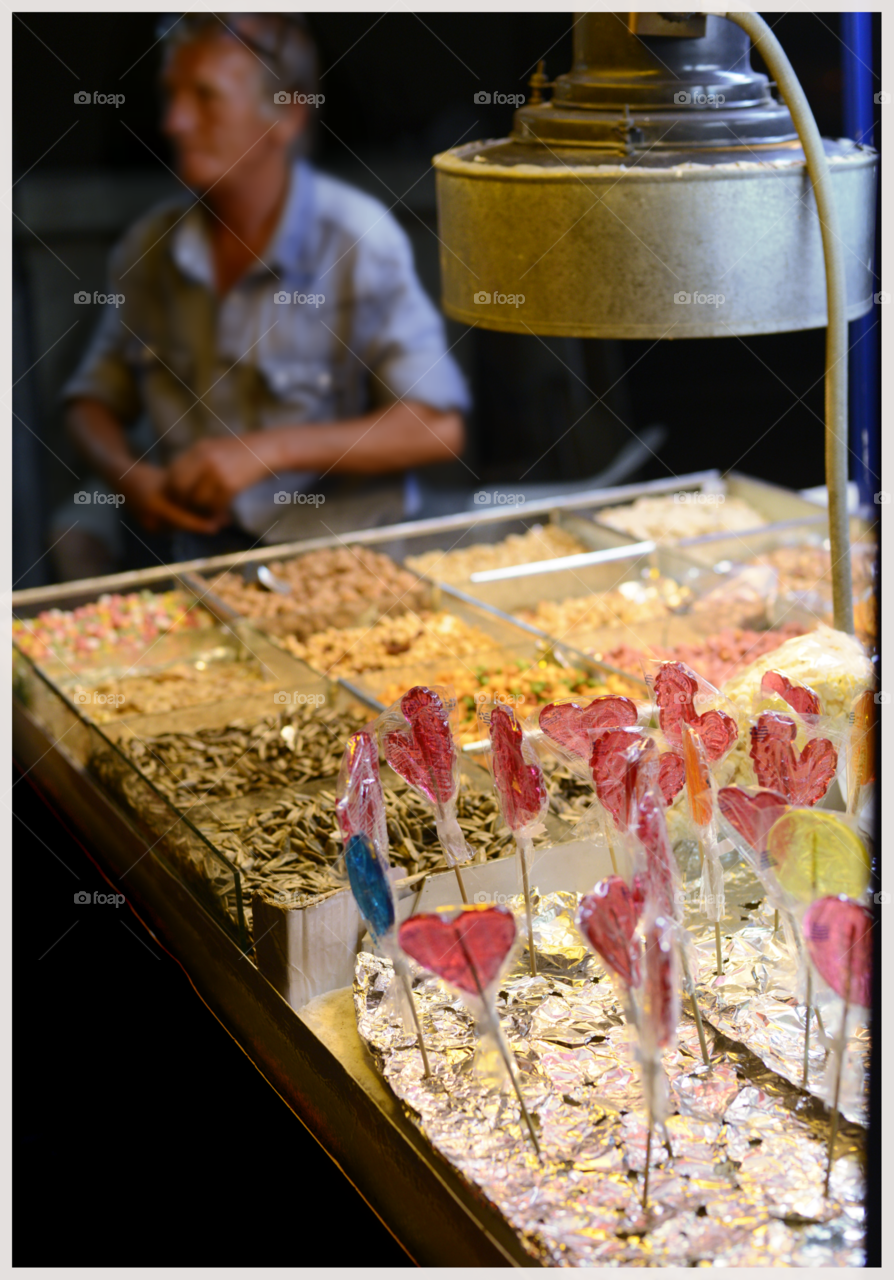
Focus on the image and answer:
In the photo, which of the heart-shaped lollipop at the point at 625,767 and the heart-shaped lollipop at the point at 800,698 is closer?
the heart-shaped lollipop at the point at 625,767

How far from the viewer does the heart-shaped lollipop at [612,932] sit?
44.3 inches

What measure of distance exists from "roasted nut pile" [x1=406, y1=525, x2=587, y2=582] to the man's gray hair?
185cm

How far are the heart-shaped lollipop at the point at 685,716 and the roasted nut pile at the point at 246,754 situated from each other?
74 cm

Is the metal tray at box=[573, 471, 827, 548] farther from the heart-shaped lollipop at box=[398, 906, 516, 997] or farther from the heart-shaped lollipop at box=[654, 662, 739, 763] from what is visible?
the heart-shaped lollipop at box=[398, 906, 516, 997]

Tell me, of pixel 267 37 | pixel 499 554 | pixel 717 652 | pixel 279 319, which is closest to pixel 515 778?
pixel 717 652

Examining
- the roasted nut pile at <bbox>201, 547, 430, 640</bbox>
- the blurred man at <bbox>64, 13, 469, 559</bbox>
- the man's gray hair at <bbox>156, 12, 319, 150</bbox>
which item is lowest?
the roasted nut pile at <bbox>201, 547, 430, 640</bbox>

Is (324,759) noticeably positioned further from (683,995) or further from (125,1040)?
(683,995)

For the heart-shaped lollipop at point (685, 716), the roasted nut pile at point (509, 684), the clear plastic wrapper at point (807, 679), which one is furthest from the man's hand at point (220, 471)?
the heart-shaped lollipop at point (685, 716)

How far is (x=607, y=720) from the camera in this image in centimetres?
153

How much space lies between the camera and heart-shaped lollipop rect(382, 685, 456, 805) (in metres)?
1.55

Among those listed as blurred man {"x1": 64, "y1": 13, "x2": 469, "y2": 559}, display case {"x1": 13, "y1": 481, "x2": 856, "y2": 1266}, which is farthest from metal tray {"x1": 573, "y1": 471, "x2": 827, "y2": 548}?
blurred man {"x1": 64, "y1": 13, "x2": 469, "y2": 559}

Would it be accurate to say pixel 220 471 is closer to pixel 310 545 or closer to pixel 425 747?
pixel 310 545

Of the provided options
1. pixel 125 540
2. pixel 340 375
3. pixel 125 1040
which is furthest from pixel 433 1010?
pixel 125 540

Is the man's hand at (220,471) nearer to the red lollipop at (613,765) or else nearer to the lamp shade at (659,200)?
the lamp shade at (659,200)
